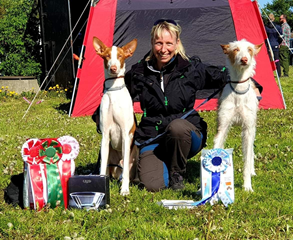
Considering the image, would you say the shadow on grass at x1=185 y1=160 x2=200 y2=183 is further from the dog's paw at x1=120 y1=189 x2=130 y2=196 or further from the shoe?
the dog's paw at x1=120 y1=189 x2=130 y2=196

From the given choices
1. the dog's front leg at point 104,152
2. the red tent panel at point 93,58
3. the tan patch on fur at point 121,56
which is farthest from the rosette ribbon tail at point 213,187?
the red tent panel at point 93,58

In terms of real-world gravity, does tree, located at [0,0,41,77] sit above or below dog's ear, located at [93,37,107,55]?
above

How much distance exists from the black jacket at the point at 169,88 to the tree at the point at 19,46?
10048 mm

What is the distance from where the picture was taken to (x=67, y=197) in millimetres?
3254

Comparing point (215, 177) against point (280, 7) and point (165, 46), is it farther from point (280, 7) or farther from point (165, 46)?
point (280, 7)

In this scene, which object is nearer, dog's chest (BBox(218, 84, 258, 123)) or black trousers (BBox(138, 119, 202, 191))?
dog's chest (BBox(218, 84, 258, 123))

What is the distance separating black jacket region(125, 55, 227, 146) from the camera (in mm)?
3881

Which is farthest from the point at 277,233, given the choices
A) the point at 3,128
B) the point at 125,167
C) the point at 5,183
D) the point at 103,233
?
the point at 3,128

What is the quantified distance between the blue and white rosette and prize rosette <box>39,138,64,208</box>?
111 cm

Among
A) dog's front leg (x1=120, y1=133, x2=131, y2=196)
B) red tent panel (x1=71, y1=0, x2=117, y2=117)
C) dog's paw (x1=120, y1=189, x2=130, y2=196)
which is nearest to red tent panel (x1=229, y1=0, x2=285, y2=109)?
red tent panel (x1=71, y1=0, x2=117, y2=117)

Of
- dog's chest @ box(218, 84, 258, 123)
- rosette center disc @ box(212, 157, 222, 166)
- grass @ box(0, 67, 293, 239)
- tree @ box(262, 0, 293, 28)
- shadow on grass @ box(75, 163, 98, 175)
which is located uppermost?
tree @ box(262, 0, 293, 28)

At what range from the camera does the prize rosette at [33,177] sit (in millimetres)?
3152

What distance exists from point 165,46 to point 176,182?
1.32 meters

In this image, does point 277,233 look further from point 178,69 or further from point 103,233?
point 178,69
